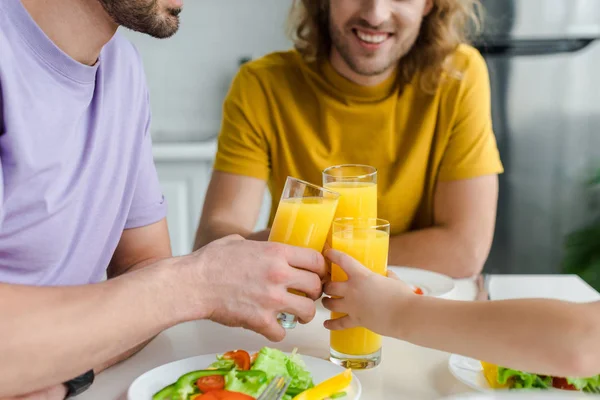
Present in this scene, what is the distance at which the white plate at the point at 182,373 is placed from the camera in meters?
0.96

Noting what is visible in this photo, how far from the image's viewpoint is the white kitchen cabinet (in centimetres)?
298

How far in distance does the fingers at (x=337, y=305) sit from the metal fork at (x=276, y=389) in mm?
169

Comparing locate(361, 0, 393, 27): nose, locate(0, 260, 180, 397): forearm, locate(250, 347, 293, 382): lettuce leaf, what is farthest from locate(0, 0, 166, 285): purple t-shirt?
locate(361, 0, 393, 27): nose

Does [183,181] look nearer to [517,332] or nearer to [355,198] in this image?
[355,198]

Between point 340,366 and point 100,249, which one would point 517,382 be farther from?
point 100,249

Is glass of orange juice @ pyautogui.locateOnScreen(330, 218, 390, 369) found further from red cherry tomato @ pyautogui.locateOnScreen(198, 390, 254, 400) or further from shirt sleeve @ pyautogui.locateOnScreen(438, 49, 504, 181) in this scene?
shirt sleeve @ pyautogui.locateOnScreen(438, 49, 504, 181)

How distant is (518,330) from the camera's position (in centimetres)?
92

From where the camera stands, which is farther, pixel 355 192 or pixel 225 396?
pixel 355 192

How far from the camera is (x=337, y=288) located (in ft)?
3.60

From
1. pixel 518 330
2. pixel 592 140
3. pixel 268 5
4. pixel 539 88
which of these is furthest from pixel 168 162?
pixel 518 330

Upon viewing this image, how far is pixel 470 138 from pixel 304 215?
878 millimetres

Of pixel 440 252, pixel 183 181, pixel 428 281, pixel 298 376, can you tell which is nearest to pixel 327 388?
pixel 298 376

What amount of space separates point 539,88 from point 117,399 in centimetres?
256

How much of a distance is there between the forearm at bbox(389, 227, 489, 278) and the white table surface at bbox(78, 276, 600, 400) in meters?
0.40
